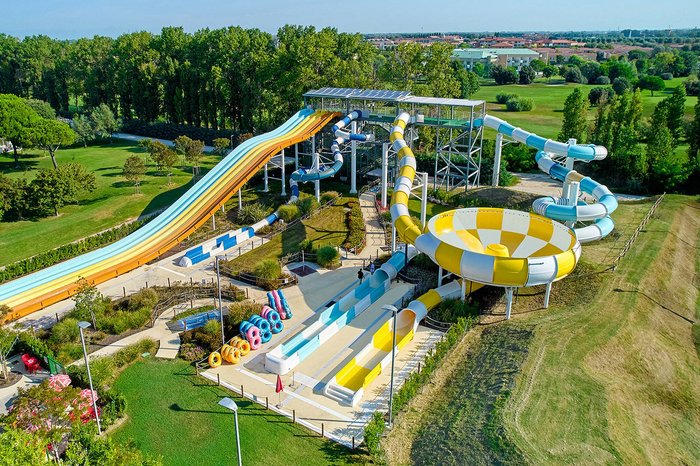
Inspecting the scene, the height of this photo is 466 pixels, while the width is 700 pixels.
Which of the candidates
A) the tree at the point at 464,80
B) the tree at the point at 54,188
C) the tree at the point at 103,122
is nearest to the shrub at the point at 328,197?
the tree at the point at 54,188

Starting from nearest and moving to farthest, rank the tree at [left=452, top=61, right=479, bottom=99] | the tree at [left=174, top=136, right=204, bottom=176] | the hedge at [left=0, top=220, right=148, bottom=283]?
the hedge at [left=0, top=220, right=148, bottom=283] → the tree at [left=174, top=136, right=204, bottom=176] → the tree at [left=452, top=61, right=479, bottom=99]

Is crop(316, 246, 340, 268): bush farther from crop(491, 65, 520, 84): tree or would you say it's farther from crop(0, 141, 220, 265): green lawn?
crop(491, 65, 520, 84): tree

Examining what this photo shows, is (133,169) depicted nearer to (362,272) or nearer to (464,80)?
(362,272)

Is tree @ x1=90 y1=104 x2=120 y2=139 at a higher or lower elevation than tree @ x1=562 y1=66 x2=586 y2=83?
lower

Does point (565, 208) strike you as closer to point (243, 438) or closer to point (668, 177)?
point (243, 438)

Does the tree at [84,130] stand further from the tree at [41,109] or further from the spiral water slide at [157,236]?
the spiral water slide at [157,236]

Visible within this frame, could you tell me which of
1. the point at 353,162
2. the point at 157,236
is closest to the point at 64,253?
the point at 157,236

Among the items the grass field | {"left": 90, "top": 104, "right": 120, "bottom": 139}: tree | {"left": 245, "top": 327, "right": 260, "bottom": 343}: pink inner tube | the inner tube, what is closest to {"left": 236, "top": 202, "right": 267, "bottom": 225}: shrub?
{"left": 245, "top": 327, "right": 260, "bottom": 343}: pink inner tube
